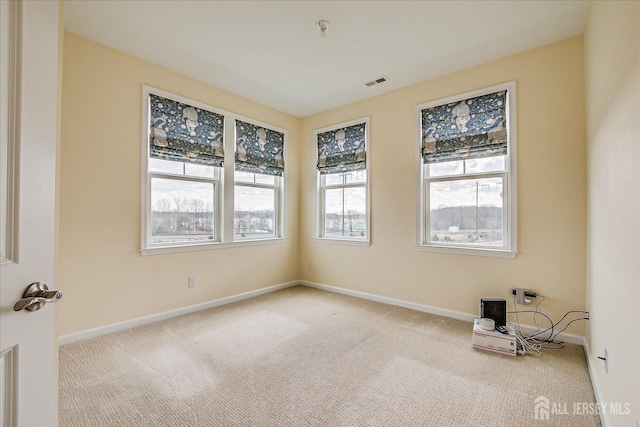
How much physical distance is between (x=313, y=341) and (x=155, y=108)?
2898mm

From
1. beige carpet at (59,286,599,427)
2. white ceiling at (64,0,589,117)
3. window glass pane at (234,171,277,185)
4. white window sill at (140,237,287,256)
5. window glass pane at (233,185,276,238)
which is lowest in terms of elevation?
beige carpet at (59,286,599,427)

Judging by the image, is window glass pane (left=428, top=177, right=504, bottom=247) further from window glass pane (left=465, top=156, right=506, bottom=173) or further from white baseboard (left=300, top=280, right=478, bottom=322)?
white baseboard (left=300, top=280, right=478, bottom=322)

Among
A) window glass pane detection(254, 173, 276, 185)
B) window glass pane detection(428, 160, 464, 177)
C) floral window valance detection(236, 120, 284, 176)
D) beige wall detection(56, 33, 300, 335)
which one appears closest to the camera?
beige wall detection(56, 33, 300, 335)

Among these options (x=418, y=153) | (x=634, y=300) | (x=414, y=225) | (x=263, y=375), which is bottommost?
(x=263, y=375)

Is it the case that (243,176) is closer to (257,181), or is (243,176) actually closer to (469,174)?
(257,181)

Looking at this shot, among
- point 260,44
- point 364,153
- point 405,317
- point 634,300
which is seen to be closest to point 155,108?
point 260,44

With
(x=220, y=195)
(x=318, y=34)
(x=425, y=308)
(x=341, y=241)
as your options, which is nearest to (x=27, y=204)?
(x=318, y=34)

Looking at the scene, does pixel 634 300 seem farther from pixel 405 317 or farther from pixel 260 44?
pixel 260 44

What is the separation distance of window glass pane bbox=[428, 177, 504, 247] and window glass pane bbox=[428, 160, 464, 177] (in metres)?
0.11

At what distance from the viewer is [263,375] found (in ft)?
7.00

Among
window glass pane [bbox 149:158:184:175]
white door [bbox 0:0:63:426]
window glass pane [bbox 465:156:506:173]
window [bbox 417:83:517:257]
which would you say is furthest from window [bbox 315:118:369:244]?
white door [bbox 0:0:63:426]

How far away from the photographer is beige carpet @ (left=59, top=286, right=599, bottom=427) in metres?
1.71

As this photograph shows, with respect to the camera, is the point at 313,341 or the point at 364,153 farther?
the point at 364,153

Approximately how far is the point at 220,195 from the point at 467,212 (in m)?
2.96
